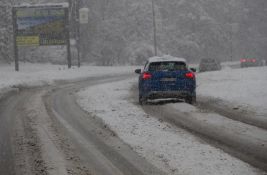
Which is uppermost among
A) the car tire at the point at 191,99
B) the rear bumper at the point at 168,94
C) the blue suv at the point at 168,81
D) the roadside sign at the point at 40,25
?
the roadside sign at the point at 40,25

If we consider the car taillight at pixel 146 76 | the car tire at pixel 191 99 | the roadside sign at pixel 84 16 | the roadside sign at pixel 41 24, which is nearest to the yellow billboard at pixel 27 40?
the roadside sign at pixel 41 24

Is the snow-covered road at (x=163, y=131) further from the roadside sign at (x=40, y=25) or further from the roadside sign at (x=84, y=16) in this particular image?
the roadside sign at (x=84, y=16)

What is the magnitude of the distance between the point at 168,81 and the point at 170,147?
768 cm

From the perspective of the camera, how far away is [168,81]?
16.3 m

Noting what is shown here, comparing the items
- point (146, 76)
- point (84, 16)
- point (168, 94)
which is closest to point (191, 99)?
point (168, 94)

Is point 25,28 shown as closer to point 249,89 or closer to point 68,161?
point 249,89

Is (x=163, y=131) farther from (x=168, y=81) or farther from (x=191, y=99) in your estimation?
(x=191, y=99)

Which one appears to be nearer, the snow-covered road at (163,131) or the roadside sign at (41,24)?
the snow-covered road at (163,131)

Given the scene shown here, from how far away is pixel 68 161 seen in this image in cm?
784

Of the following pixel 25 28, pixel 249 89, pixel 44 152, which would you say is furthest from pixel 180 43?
pixel 44 152

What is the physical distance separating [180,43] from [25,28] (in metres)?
39.9

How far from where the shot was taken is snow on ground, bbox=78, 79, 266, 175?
7172mm

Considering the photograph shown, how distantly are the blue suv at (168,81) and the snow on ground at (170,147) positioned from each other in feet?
9.70

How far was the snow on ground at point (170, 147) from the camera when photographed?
23.5 ft
